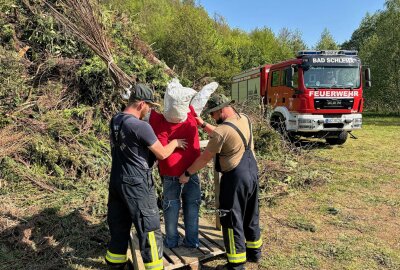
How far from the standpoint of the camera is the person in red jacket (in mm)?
3041

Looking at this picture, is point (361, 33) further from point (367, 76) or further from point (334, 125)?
point (334, 125)

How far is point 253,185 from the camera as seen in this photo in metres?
3.07

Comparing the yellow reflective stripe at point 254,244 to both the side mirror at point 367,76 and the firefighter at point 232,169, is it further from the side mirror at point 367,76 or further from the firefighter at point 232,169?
the side mirror at point 367,76

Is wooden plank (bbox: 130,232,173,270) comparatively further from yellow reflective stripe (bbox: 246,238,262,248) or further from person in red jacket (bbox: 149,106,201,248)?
yellow reflective stripe (bbox: 246,238,262,248)

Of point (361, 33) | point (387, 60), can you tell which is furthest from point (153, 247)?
point (361, 33)

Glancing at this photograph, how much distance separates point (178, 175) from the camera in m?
3.10

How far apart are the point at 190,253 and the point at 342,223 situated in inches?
87.5

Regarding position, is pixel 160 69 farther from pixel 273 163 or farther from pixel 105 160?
pixel 273 163

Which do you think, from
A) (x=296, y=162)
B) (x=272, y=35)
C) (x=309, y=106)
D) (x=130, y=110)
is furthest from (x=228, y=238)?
(x=272, y=35)

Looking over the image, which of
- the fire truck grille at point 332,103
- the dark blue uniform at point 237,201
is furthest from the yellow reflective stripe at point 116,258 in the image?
the fire truck grille at point 332,103

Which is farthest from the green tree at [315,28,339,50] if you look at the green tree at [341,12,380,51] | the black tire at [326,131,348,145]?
the black tire at [326,131,348,145]

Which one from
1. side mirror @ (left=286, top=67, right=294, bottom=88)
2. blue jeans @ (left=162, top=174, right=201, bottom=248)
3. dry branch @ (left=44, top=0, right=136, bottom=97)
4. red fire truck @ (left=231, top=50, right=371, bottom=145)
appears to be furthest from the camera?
side mirror @ (left=286, top=67, right=294, bottom=88)

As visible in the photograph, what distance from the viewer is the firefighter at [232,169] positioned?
114 inches

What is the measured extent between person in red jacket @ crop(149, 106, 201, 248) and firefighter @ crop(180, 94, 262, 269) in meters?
0.13
